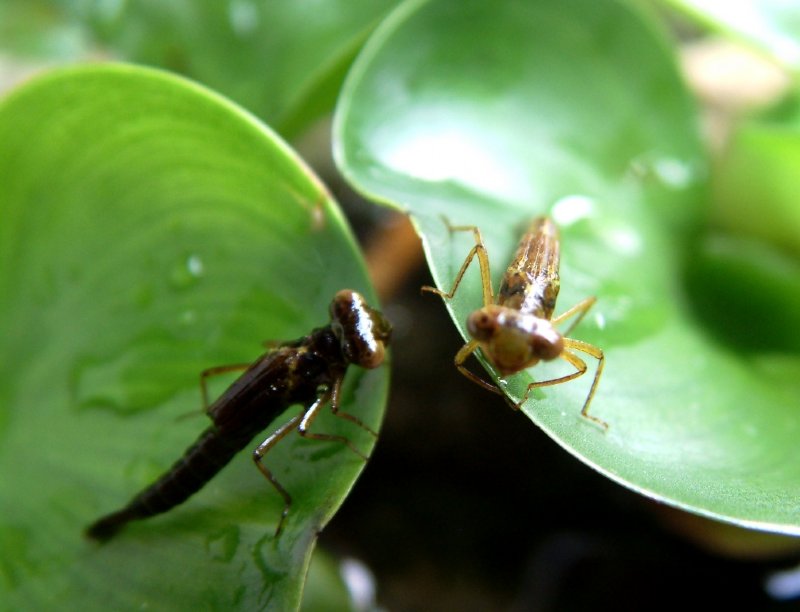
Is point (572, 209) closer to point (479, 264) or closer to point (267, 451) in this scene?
point (479, 264)

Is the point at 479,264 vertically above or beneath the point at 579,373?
above

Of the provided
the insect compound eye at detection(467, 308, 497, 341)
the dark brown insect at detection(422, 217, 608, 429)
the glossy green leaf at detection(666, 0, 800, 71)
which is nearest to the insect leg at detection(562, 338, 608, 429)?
the dark brown insect at detection(422, 217, 608, 429)

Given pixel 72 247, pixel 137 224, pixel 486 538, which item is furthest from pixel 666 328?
pixel 72 247

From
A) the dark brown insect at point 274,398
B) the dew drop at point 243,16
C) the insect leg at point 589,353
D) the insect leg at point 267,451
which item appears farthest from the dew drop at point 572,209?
the dew drop at point 243,16

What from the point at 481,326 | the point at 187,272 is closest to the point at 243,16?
the point at 187,272

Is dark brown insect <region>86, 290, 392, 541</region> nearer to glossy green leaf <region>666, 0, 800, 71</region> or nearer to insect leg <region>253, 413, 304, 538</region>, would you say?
insect leg <region>253, 413, 304, 538</region>

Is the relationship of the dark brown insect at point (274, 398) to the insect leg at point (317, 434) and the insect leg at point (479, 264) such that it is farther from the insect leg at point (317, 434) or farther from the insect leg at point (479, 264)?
the insect leg at point (479, 264)

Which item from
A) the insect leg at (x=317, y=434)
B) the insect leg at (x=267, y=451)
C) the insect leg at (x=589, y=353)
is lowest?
the insect leg at (x=267, y=451)
